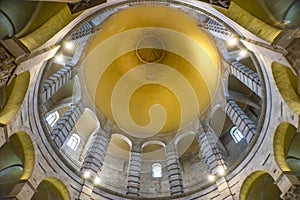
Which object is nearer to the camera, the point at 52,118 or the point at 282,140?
the point at 282,140

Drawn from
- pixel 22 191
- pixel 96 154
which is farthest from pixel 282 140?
pixel 22 191

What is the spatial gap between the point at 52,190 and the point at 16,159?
7.55 ft

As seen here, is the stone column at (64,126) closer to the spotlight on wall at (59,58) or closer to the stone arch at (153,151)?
the spotlight on wall at (59,58)

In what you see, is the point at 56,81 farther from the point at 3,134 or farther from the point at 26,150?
the point at 3,134

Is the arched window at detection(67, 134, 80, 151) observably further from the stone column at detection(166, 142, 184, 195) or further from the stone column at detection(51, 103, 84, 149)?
the stone column at detection(166, 142, 184, 195)

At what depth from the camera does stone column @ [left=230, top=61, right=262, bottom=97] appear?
15.1 meters

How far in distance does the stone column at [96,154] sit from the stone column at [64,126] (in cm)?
171

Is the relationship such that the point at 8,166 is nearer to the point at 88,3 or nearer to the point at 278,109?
the point at 88,3

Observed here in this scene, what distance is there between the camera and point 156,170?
21609 mm

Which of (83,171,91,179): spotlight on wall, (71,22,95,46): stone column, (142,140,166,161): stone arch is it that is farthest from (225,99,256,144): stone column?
(71,22,95,46): stone column

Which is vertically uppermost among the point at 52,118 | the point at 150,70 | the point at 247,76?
the point at 150,70

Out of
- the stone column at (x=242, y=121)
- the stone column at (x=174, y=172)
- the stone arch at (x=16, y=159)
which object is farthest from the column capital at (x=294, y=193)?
the stone arch at (x=16, y=159)

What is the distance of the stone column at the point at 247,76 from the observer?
15.1 metres

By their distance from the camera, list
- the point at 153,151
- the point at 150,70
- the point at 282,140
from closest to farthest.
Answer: the point at 282,140 < the point at 153,151 < the point at 150,70
